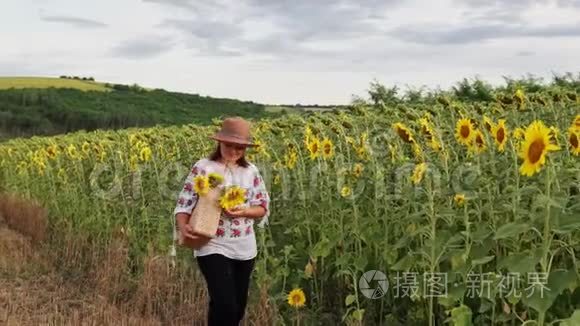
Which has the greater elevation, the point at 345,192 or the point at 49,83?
the point at 49,83

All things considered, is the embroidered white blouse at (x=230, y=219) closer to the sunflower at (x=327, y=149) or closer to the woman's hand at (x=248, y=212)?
the woman's hand at (x=248, y=212)

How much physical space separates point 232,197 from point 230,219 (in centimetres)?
14

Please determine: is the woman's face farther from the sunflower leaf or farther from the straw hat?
the sunflower leaf

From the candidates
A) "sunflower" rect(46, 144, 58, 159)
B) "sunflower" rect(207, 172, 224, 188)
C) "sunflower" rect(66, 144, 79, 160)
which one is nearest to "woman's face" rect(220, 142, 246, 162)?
"sunflower" rect(207, 172, 224, 188)

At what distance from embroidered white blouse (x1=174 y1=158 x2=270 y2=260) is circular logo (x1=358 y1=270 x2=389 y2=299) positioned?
593 millimetres

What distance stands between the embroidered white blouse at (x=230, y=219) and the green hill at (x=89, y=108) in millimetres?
Result: 32396

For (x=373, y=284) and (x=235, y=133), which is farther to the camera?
(x=373, y=284)

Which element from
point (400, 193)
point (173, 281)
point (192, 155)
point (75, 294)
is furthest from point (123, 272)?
point (400, 193)

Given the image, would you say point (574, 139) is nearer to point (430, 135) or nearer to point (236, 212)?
point (430, 135)

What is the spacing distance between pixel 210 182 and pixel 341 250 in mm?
1089

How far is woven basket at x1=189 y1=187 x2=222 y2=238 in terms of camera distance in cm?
353

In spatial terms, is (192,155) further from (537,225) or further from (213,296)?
(537,225)

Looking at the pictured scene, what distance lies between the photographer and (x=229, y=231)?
365cm

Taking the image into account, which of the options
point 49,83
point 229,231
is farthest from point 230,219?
point 49,83
